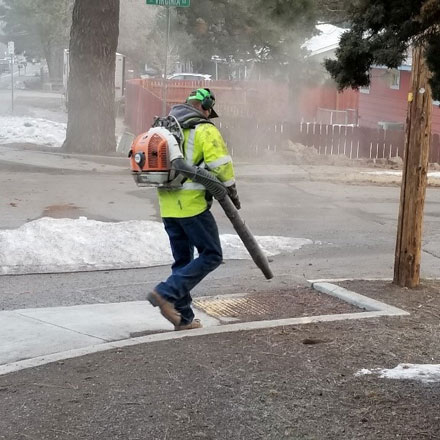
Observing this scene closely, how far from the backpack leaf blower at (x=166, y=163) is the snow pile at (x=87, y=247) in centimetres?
323

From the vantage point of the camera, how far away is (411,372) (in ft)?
17.3

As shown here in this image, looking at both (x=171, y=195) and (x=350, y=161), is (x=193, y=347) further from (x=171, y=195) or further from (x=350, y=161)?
(x=350, y=161)

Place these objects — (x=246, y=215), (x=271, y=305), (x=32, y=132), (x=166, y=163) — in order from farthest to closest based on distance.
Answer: (x=32, y=132) < (x=246, y=215) < (x=271, y=305) < (x=166, y=163)

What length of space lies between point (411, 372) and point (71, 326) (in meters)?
2.67

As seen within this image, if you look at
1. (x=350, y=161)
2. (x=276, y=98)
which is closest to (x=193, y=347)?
(x=350, y=161)

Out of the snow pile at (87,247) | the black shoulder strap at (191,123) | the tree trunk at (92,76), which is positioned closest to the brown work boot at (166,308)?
the black shoulder strap at (191,123)

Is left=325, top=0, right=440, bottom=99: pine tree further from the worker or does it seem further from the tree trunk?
the tree trunk

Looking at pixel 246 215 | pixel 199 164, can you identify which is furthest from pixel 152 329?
pixel 246 215

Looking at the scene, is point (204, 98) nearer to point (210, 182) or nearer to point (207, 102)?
point (207, 102)

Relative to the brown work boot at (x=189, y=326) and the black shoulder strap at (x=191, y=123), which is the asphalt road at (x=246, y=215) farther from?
the black shoulder strap at (x=191, y=123)

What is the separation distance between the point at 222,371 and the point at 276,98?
88.4 feet

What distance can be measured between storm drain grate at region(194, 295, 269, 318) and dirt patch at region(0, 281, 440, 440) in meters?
0.78

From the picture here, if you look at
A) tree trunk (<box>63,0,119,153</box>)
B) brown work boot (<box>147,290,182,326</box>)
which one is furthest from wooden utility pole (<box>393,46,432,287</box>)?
tree trunk (<box>63,0,119,153</box>)

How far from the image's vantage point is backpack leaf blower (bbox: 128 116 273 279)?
596cm
